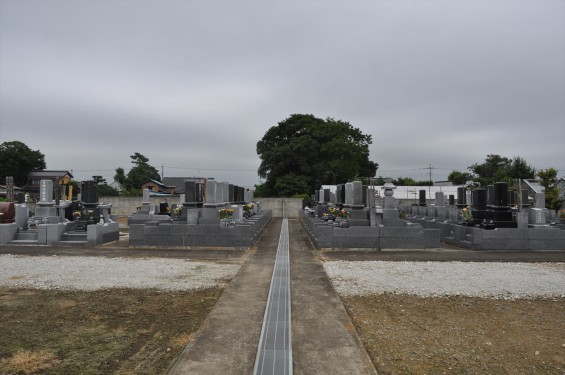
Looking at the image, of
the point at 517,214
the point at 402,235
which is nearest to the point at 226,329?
the point at 402,235

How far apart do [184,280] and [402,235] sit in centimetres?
745

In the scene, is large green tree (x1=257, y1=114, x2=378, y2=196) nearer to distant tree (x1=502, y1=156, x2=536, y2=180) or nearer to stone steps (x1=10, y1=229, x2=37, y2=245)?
distant tree (x1=502, y1=156, x2=536, y2=180)

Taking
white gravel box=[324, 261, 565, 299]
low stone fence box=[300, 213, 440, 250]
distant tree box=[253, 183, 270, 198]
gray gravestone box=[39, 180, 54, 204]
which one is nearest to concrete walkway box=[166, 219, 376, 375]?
white gravel box=[324, 261, 565, 299]

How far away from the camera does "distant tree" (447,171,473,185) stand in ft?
168

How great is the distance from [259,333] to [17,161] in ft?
197

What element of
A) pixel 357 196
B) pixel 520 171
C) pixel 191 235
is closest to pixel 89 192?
pixel 191 235

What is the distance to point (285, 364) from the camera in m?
3.44

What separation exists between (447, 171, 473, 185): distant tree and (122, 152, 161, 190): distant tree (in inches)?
1920

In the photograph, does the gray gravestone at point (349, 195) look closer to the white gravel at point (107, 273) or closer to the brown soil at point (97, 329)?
the white gravel at point (107, 273)

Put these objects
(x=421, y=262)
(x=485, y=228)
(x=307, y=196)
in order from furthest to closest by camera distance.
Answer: (x=307, y=196)
(x=485, y=228)
(x=421, y=262)

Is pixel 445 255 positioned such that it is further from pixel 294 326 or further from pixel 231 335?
pixel 231 335

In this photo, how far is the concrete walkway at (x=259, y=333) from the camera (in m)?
3.40

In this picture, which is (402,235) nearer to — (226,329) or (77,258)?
(226,329)

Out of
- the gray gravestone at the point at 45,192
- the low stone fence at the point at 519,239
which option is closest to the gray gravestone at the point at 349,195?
the low stone fence at the point at 519,239
